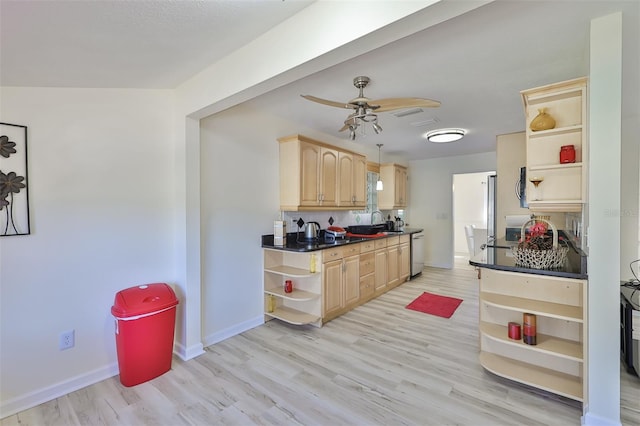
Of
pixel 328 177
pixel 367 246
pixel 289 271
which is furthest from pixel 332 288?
pixel 328 177

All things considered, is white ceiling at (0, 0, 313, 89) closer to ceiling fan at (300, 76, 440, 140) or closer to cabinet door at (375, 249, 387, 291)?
ceiling fan at (300, 76, 440, 140)

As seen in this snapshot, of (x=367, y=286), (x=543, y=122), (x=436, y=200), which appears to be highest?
(x=543, y=122)

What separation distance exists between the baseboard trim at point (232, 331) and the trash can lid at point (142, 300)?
78cm

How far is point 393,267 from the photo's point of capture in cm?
476

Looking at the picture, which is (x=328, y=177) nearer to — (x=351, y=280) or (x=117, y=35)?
(x=351, y=280)

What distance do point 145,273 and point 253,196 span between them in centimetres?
132

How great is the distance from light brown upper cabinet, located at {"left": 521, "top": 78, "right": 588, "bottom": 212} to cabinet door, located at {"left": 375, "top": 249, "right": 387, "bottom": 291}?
2.37m

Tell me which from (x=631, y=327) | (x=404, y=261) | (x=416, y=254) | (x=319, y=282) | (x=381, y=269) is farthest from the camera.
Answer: (x=416, y=254)

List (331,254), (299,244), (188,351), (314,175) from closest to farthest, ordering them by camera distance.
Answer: (188,351) → (331,254) → (299,244) → (314,175)

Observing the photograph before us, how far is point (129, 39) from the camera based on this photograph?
166 centimetres

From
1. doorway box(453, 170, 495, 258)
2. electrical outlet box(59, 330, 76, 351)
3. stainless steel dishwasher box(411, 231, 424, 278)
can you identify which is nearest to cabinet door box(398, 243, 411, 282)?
stainless steel dishwasher box(411, 231, 424, 278)

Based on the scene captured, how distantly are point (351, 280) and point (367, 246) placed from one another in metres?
0.59

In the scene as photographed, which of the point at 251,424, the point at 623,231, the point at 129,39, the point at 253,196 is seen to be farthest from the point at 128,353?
the point at 623,231

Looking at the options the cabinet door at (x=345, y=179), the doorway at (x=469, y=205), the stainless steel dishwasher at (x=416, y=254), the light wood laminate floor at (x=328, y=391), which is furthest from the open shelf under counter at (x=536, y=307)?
the doorway at (x=469, y=205)
